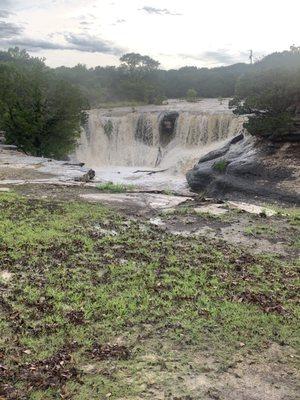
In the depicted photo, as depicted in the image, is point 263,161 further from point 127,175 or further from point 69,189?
point 69,189

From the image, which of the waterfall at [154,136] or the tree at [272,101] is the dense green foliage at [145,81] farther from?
the tree at [272,101]

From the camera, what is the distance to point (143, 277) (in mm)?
7676

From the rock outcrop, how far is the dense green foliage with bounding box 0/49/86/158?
842 centimetres

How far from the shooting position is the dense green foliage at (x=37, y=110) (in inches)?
1116

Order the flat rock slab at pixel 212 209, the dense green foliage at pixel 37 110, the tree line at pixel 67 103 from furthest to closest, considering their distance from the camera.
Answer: the dense green foliage at pixel 37 110
the tree line at pixel 67 103
the flat rock slab at pixel 212 209

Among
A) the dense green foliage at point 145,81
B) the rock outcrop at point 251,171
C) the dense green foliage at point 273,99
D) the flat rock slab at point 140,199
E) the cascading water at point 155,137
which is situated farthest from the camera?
the dense green foliage at point 145,81

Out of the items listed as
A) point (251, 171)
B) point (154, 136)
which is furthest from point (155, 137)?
point (251, 171)

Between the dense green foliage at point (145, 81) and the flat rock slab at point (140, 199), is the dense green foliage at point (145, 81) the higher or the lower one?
the higher one

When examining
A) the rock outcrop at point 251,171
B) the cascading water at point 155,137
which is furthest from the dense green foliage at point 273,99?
the cascading water at point 155,137

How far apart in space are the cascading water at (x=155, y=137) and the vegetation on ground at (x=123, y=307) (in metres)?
23.9

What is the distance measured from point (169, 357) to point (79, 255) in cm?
350

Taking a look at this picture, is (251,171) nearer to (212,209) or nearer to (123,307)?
(212,209)

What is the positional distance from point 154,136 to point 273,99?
1480 centimetres

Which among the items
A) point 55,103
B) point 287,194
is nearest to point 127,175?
point 55,103
